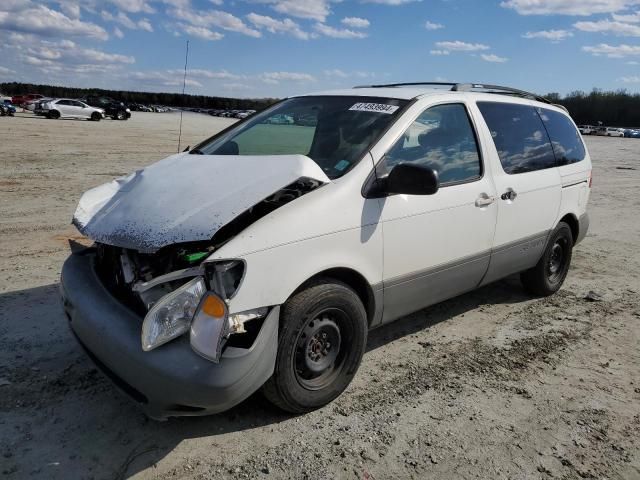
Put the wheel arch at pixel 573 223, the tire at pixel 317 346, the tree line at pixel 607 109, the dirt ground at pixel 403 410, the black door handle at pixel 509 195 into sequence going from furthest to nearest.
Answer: the tree line at pixel 607 109
the wheel arch at pixel 573 223
the black door handle at pixel 509 195
the tire at pixel 317 346
the dirt ground at pixel 403 410

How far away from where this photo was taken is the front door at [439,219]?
3.33m

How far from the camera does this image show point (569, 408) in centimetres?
325

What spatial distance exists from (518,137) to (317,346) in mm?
2653

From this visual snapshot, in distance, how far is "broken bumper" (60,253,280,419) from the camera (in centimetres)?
241

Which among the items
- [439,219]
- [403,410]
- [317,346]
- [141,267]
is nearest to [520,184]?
[439,219]

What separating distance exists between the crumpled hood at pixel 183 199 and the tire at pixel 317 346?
60cm

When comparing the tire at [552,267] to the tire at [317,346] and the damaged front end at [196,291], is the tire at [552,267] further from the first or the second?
the damaged front end at [196,291]

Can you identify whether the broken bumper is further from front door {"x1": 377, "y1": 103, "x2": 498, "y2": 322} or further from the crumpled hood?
front door {"x1": 377, "y1": 103, "x2": 498, "y2": 322}

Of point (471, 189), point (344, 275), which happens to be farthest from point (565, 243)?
point (344, 275)

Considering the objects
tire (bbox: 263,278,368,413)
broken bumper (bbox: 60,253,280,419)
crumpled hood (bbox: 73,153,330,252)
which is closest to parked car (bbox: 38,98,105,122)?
crumpled hood (bbox: 73,153,330,252)

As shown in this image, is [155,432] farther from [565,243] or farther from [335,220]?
[565,243]

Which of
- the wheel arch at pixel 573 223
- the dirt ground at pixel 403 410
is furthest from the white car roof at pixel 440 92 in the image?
the dirt ground at pixel 403 410

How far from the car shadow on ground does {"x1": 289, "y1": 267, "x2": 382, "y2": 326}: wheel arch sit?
722 millimetres

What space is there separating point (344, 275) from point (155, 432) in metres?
1.37
